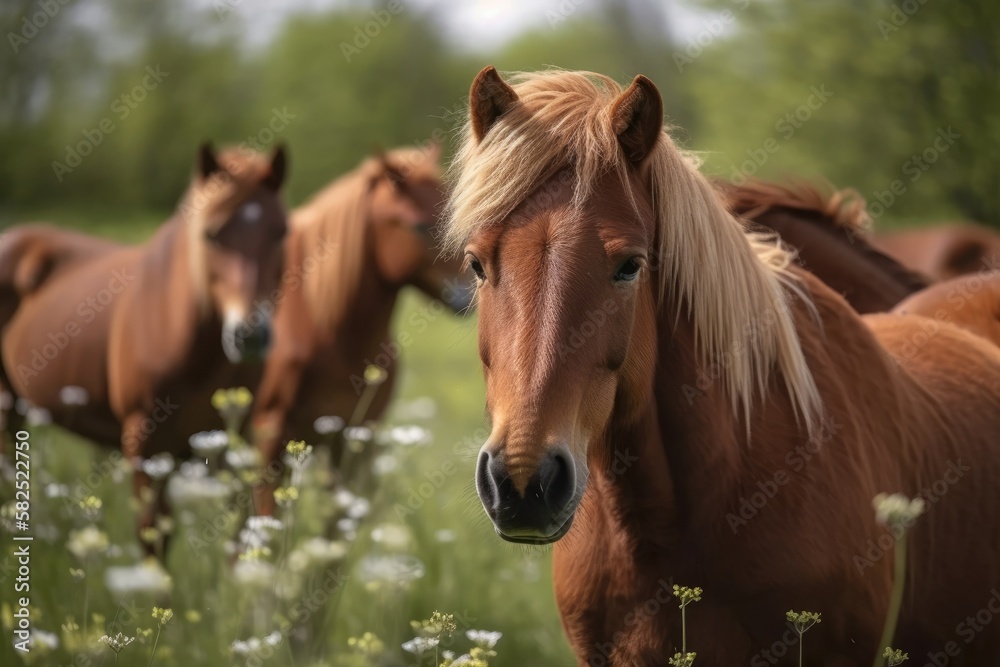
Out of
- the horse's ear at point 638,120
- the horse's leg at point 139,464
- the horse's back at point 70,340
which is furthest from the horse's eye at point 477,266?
the horse's back at point 70,340

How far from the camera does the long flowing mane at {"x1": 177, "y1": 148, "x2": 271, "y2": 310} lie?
19.9ft

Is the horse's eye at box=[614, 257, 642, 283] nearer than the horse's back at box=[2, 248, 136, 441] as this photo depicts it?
Yes

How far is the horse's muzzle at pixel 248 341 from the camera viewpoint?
5.56 meters

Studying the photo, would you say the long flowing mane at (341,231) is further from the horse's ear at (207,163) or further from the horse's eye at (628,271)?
the horse's eye at (628,271)

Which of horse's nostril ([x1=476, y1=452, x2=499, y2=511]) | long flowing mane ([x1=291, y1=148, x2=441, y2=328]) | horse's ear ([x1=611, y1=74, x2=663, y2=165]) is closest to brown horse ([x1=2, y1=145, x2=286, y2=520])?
long flowing mane ([x1=291, y1=148, x2=441, y2=328])

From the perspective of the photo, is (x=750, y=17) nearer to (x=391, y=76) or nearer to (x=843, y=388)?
(x=843, y=388)

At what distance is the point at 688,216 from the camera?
2525 millimetres

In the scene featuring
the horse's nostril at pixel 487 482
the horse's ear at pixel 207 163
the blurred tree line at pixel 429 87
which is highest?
the horse's nostril at pixel 487 482

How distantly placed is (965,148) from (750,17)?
181 inches

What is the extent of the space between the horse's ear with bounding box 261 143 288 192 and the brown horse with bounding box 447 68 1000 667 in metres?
3.85

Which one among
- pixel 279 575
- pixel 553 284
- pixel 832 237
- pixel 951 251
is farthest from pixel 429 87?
pixel 553 284

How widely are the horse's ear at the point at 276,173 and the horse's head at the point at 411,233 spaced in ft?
2.41

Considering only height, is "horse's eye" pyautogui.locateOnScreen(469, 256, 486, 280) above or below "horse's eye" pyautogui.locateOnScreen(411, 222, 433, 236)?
above

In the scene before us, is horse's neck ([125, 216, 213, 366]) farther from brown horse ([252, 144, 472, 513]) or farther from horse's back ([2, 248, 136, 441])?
brown horse ([252, 144, 472, 513])
